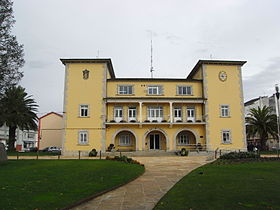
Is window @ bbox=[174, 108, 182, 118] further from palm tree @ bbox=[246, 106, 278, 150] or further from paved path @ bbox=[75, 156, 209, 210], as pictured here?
paved path @ bbox=[75, 156, 209, 210]

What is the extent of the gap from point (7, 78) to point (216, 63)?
958 inches

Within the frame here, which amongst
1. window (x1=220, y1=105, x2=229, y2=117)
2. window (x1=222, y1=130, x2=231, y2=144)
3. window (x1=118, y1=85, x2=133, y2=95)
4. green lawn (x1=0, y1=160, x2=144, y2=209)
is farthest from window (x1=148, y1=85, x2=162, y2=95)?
green lawn (x1=0, y1=160, x2=144, y2=209)

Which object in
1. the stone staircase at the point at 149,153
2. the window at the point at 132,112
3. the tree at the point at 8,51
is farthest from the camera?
the window at the point at 132,112

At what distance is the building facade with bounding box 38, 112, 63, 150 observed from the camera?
1955 inches

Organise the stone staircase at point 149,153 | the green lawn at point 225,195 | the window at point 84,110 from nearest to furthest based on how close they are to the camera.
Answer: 1. the green lawn at point 225,195
2. the stone staircase at point 149,153
3. the window at point 84,110

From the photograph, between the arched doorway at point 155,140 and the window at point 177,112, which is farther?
the arched doorway at point 155,140

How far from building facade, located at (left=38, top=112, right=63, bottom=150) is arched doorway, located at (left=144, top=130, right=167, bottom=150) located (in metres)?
22.0

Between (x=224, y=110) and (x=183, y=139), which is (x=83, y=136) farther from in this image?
(x=224, y=110)

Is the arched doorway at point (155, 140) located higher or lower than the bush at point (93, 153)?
higher

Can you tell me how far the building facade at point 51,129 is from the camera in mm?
49656

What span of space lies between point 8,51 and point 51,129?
34.6 metres

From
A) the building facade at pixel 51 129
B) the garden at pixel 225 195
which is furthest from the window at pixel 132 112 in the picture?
the garden at pixel 225 195

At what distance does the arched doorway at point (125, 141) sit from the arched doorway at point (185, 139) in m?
5.44

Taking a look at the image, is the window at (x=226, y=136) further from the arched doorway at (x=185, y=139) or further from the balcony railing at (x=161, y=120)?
the arched doorway at (x=185, y=139)
